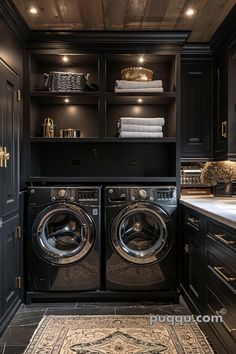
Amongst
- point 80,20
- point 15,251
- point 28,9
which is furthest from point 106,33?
point 15,251

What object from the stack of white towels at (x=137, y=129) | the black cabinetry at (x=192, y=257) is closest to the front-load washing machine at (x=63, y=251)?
the stack of white towels at (x=137, y=129)

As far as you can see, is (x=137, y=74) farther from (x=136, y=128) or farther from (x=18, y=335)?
(x=18, y=335)

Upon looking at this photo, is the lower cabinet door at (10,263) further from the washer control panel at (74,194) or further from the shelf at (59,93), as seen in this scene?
the shelf at (59,93)

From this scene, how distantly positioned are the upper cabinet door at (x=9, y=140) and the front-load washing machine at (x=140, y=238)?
0.83m

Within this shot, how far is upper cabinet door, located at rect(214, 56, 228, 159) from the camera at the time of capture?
3.04 metres

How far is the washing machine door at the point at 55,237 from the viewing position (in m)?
3.10

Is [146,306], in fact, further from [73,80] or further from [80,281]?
[73,80]

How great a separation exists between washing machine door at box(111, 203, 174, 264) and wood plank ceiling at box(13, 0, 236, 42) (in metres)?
1.61

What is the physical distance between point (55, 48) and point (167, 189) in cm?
168

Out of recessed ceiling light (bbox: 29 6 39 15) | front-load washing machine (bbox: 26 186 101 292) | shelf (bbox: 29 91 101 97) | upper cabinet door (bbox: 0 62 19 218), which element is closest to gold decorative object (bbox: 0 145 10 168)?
upper cabinet door (bbox: 0 62 19 218)

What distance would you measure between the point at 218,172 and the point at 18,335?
2.37 meters

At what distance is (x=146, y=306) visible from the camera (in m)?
3.06

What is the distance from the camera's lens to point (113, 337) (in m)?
2.47

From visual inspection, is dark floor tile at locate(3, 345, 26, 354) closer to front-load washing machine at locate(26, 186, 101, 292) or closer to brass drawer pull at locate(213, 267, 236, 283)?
front-load washing machine at locate(26, 186, 101, 292)
